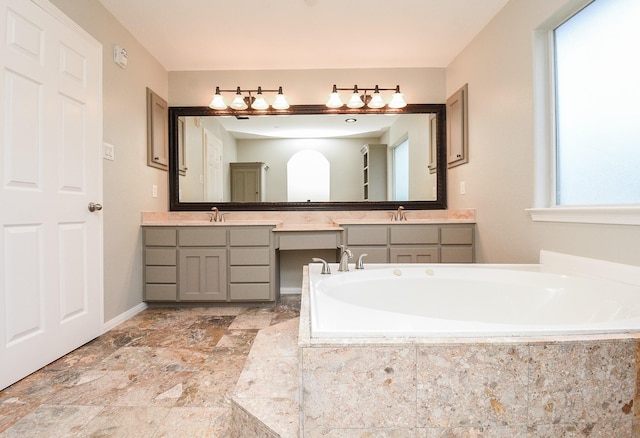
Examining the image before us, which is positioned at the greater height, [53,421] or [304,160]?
[304,160]

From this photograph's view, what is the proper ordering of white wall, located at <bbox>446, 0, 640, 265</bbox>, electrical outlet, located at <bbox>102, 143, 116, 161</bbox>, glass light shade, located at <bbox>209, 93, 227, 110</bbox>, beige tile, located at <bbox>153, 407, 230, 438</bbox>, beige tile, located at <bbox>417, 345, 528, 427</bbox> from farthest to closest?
1. glass light shade, located at <bbox>209, 93, 227, 110</bbox>
2. electrical outlet, located at <bbox>102, 143, 116, 161</bbox>
3. white wall, located at <bbox>446, 0, 640, 265</bbox>
4. beige tile, located at <bbox>153, 407, 230, 438</bbox>
5. beige tile, located at <bbox>417, 345, 528, 427</bbox>

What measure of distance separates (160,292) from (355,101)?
254 centimetres

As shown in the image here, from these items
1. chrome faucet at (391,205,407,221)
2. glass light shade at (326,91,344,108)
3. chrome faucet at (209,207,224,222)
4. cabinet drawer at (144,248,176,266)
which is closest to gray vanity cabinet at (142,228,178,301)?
cabinet drawer at (144,248,176,266)

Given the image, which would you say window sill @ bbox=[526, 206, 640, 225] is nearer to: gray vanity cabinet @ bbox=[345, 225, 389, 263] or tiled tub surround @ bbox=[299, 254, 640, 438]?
tiled tub surround @ bbox=[299, 254, 640, 438]

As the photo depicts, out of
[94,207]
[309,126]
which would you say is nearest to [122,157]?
[94,207]

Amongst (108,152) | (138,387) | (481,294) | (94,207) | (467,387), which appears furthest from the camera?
(108,152)

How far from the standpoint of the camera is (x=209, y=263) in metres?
2.77

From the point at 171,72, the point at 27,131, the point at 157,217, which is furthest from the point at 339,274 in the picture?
the point at 171,72

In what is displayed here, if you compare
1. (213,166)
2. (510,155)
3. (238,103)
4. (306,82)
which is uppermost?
(306,82)

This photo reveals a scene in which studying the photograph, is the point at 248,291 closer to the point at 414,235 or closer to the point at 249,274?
the point at 249,274

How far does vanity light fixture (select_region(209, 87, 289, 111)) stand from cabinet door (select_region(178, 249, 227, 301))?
1.45m

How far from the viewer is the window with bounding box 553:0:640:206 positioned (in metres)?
1.43

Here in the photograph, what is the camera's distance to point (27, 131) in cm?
161

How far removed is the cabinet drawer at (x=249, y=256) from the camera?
9.05 ft
